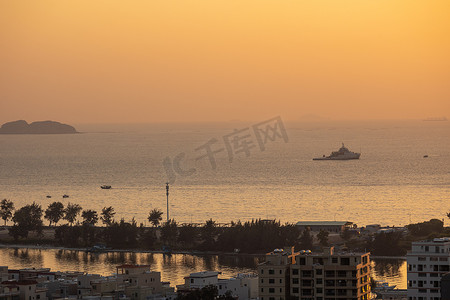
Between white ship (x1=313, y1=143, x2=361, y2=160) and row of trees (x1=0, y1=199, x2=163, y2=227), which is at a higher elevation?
white ship (x1=313, y1=143, x2=361, y2=160)

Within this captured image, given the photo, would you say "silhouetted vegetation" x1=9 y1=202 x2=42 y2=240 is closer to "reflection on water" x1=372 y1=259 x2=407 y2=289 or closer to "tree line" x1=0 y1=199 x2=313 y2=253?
"tree line" x1=0 y1=199 x2=313 y2=253

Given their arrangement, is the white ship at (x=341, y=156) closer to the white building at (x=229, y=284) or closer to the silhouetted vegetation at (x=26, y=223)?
the silhouetted vegetation at (x=26, y=223)

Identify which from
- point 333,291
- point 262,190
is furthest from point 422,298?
point 262,190

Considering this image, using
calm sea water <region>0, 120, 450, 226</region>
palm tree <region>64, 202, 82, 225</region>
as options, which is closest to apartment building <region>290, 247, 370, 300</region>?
calm sea water <region>0, 120, 450, 226</region>

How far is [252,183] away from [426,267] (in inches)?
2261

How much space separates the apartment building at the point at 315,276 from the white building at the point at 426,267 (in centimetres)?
131

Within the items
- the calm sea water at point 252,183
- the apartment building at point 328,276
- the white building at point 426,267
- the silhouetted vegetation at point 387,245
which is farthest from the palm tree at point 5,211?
the white building at point 426,267

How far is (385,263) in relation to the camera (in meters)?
48.0

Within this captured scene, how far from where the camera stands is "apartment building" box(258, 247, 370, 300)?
31.8 meters

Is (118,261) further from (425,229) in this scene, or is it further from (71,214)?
(425,229)

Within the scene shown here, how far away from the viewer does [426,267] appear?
1292 inches

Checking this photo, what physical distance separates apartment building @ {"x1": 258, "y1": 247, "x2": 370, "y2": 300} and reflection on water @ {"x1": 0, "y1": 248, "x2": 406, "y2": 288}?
11.2 meters

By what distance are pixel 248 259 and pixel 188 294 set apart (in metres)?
16.8

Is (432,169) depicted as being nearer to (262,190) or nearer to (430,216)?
(262,190)
